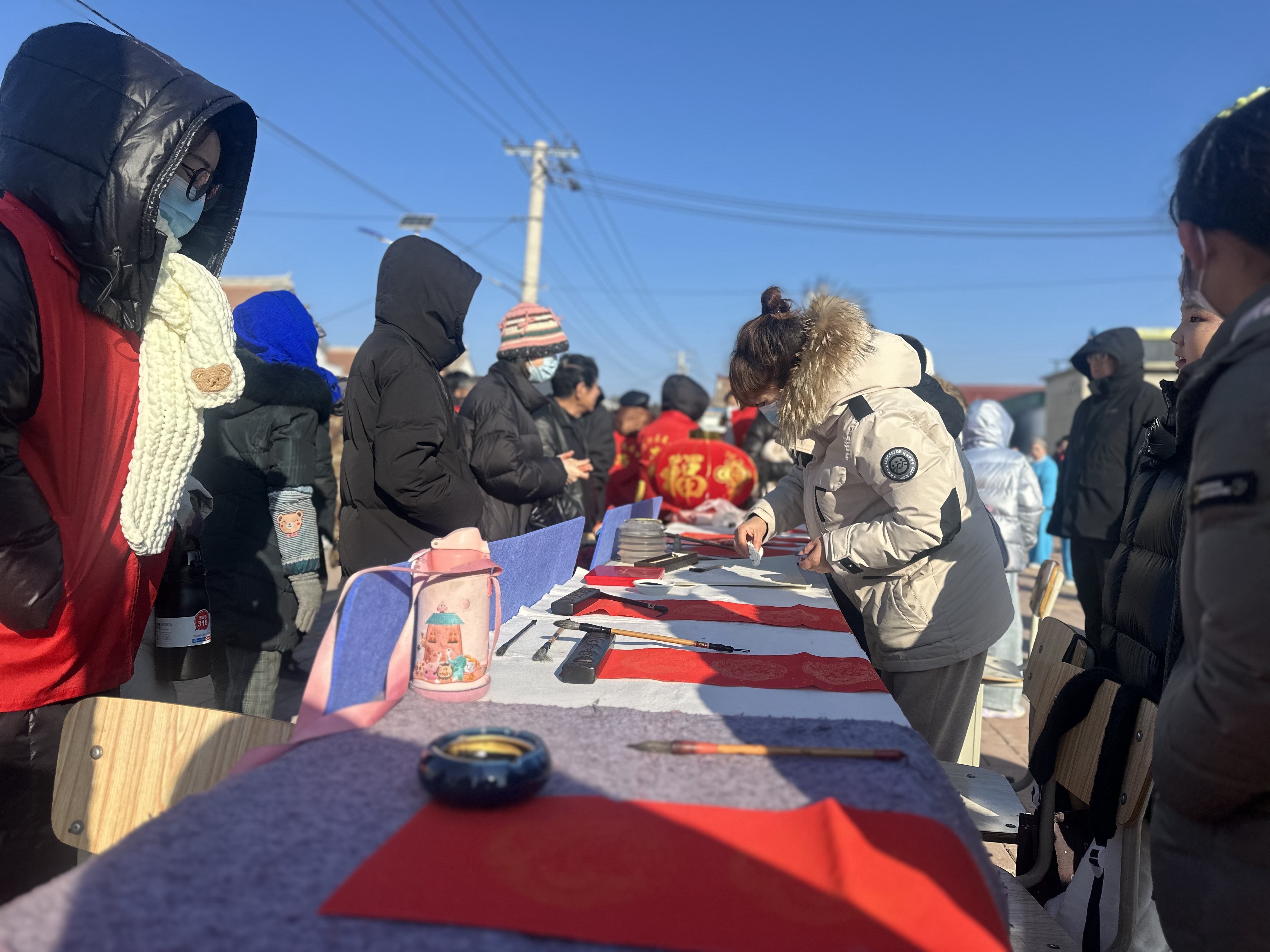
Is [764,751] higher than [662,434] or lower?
lower

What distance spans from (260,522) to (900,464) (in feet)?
7.46

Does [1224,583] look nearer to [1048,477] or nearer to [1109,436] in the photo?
[1109,436]

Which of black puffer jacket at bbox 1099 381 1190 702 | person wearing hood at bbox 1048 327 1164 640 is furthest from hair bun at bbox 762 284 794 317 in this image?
person wearing hood at bbox 1048 327 1164 640

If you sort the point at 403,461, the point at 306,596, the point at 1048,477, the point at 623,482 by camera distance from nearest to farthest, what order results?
the point at 403,461, the point at 306,596, the point at 623,482, the point at 1048,477

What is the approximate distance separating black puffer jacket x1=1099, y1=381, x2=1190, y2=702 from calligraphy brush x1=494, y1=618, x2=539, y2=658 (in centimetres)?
132

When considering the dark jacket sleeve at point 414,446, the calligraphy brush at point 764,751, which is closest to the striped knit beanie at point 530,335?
the dark jacket sleeve at point 414,446

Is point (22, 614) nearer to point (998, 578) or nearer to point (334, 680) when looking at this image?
point (334, 680)

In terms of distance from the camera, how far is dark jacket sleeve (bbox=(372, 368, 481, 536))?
8.68ft

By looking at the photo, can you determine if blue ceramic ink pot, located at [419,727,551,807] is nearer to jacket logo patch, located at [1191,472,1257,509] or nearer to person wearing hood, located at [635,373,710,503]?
jacket logo patch, located at [1191,472,1257,509]

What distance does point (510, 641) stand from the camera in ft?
6.08

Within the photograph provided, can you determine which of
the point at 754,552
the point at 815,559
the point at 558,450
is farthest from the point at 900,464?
the point at 558,450

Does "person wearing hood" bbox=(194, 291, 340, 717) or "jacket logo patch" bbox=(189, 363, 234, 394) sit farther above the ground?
"jacket logo patch" bbox=(189, 363, 234, 394)

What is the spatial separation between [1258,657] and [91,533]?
6.10ft

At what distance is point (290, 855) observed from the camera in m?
0.85
